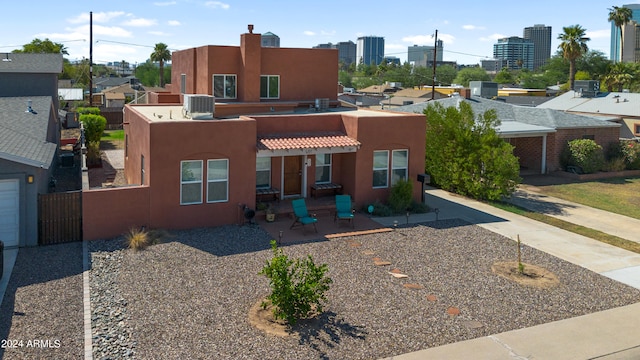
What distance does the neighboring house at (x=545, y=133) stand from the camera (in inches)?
1205

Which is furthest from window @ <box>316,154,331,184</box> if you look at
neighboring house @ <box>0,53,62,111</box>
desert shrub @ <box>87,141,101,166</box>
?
neighboring house @ <box>0,53,62,111</box>

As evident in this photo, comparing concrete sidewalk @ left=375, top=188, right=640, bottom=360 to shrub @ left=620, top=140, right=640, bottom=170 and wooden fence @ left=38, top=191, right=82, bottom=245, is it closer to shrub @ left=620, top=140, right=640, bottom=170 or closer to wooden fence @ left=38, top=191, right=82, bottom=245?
wooden fence @ left=38, top=191, right=82, bottom=245

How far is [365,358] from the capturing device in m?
9.99

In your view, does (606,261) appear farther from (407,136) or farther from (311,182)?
(311,182)

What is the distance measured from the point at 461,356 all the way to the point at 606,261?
800cm

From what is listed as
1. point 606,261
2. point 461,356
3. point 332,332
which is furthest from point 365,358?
point 606,261

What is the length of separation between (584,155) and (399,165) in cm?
1478

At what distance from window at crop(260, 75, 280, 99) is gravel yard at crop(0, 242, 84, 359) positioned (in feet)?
36.4

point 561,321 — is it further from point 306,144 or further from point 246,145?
point 246,145

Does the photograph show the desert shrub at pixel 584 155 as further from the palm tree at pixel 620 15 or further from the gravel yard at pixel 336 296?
the palm tree at pixel 620 15

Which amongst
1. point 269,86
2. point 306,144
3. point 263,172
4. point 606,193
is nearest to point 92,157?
point 269,86

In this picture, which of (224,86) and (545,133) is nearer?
(224,86)

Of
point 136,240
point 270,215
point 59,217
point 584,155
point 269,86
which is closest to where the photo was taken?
point 136,240

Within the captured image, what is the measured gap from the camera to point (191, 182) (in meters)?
17.6
